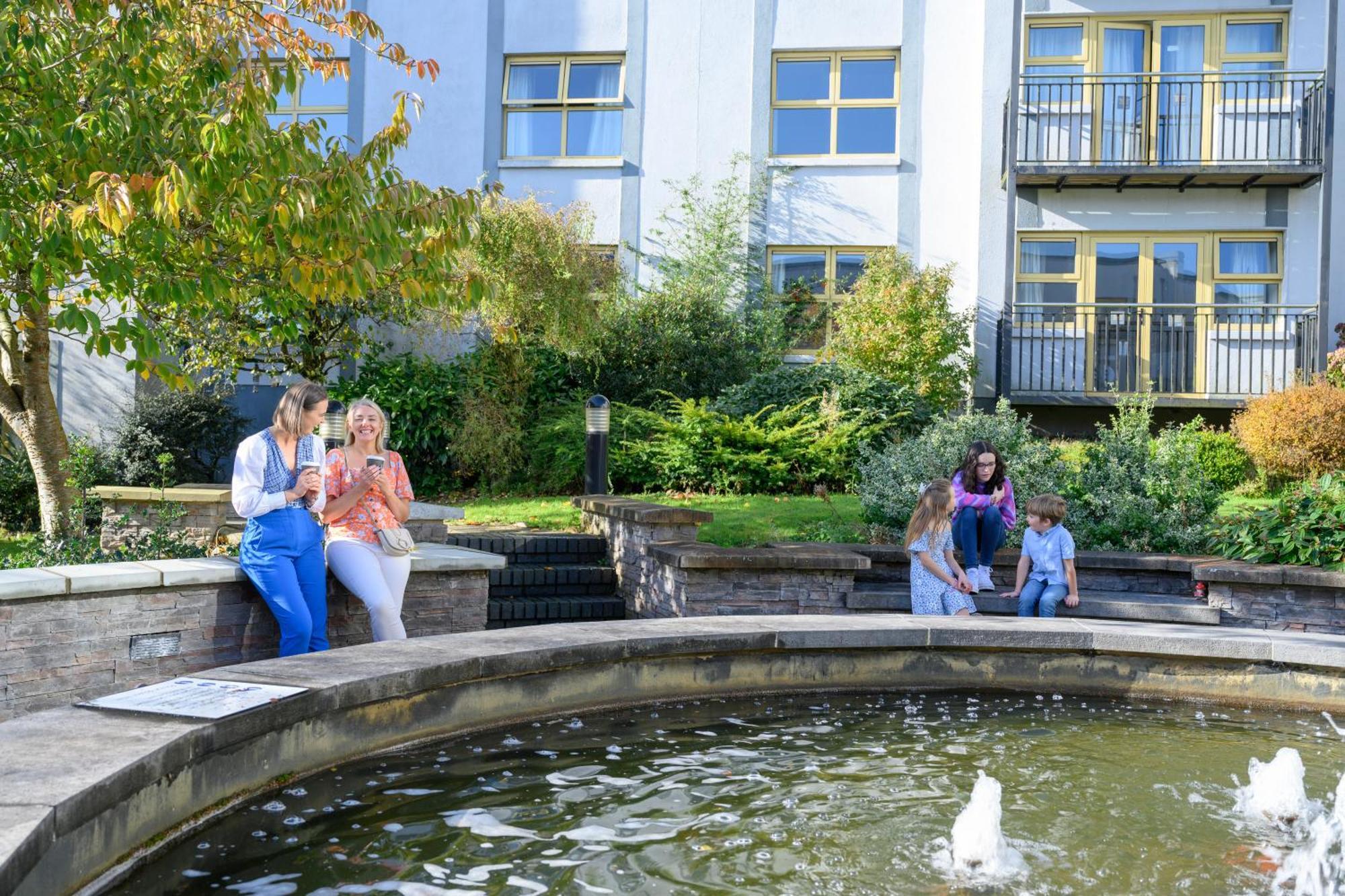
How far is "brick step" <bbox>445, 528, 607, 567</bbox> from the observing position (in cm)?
961

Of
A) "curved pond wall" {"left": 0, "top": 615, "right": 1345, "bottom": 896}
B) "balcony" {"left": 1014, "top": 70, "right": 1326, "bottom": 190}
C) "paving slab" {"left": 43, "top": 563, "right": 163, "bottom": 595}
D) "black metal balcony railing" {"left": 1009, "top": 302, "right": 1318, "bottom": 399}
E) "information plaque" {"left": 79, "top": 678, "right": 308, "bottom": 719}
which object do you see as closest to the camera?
"curved pond wall" {"left": 0, "top": 615, "right": 1345, "bottom": 896}

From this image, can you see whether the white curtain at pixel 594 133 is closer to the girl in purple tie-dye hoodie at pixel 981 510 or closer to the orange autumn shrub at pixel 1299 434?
the orange autumn shrub at pixel 1299 434

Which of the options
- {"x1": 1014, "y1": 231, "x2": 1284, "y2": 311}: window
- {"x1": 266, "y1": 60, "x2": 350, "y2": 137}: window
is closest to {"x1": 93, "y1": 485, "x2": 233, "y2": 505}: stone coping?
{"x1": 266, "y1": 60, "x2": 350, "y2": 137}: window

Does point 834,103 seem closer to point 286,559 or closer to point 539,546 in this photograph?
point 539,546

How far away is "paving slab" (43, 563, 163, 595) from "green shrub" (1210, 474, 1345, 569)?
23.5 ft

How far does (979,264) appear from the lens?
18.0 meters

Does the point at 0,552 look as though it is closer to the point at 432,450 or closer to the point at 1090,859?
the point at 432,450

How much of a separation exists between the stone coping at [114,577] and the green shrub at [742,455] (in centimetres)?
707

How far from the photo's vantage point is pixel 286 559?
5.89m

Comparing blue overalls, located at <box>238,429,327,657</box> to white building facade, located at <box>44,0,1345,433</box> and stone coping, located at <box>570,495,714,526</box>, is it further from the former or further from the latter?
white building facade, located at <box>44,0,1345,433</box>

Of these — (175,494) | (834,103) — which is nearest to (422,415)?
(175,494)

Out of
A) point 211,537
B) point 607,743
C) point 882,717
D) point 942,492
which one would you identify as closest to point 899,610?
point 942,492

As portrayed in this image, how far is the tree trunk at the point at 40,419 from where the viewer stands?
882 centimetres

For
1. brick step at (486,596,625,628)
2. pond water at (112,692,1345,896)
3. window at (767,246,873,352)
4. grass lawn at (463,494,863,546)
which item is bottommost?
pond water at (112,692,1345,896)
